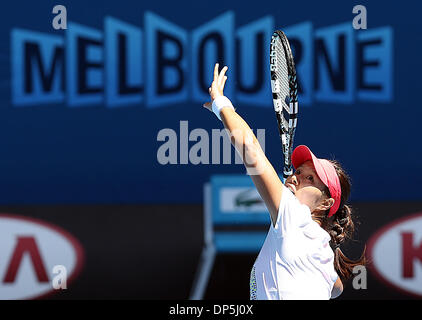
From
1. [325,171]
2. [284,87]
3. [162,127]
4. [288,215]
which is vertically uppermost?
[284,87]

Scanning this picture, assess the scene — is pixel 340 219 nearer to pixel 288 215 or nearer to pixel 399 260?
pixel 288 215

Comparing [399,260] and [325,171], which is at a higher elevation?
[325,171]

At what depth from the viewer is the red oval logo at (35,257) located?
5.68 m

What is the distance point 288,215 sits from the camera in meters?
2.49

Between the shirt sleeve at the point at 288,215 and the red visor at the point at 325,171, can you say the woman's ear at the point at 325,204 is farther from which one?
the shirt sleeve at the point at 288,215

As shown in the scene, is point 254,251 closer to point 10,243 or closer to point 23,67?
point 10,243

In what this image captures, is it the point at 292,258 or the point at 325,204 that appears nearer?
the point at 292,258

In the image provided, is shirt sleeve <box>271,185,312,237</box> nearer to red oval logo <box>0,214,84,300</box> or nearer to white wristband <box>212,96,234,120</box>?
white wristband <box>212,96,234,120</box>

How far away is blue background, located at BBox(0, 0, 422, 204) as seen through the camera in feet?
18.7

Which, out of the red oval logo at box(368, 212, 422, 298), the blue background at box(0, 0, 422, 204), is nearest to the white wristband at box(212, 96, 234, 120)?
the blue background at box(0, 0, 422, 204)

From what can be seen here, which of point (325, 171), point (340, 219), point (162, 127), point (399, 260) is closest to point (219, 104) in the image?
point (325, 171)

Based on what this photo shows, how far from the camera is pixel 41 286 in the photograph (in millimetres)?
5699

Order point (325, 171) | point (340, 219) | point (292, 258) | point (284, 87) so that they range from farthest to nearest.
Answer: point (284, 87) < point (340, 219) < point (325, 171) < point (292, 258)

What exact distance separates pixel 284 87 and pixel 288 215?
945mm
